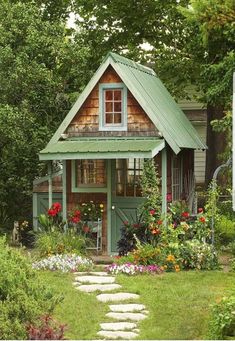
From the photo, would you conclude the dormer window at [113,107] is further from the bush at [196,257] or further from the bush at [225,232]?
the bush at [196,257]

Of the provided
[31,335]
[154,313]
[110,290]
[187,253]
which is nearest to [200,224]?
[187,253]

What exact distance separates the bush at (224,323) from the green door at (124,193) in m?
8.10

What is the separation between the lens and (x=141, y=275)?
12727 mm

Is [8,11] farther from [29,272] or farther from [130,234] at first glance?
[29,272]

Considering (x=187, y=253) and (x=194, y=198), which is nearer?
(x=187, y=253)

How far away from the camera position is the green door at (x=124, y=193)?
53.9ft

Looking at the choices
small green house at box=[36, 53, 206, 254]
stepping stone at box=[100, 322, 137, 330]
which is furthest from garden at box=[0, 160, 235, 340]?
small green house at box=[36, 53, 206, 254]

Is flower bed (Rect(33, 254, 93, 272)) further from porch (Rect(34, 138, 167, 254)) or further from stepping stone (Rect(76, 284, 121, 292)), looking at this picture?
porch (Rect(34, 138, 167, 254))

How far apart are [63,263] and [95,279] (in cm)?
128

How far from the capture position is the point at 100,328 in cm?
892

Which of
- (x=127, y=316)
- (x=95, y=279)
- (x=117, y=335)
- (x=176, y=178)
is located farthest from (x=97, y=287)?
(x=176, y=178)

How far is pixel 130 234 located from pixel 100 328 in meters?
5.98

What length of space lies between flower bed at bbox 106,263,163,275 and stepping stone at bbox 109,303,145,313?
8.50ft

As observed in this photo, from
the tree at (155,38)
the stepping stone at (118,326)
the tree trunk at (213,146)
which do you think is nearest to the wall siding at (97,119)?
the tree at (155,38)
